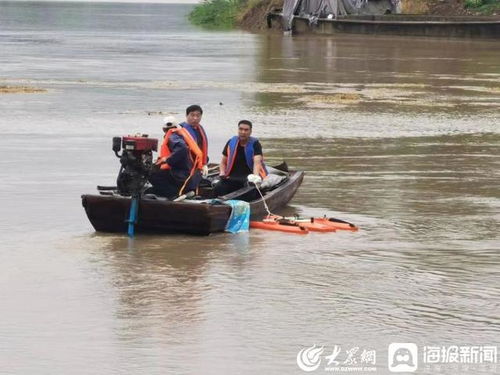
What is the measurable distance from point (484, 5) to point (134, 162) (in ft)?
175

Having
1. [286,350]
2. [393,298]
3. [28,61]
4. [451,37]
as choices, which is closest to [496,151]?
[393,298]

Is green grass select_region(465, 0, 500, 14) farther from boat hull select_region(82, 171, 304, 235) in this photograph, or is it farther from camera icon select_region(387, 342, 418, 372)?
camera icon select_region(387, 342, 418, 372)

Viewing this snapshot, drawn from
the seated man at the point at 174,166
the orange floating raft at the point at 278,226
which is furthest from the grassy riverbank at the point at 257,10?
the seated man at the point at 174,166

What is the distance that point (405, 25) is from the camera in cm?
6038

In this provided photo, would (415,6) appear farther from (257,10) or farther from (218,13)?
(218,13)

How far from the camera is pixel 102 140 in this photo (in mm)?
23812

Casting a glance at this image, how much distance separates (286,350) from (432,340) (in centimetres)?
119

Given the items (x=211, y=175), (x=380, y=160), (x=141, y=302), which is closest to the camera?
(x=141, y=302)

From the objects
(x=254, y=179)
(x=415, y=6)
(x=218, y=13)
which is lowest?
(x=218, y=13)

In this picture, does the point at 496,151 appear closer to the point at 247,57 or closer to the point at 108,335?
the point at 108,335

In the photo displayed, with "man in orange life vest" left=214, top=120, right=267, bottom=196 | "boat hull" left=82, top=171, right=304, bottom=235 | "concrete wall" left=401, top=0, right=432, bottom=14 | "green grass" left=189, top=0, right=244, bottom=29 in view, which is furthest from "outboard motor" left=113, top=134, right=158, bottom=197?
"green grass" left=189, top=0, right=244, bottom=29

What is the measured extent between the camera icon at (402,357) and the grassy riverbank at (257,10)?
54.9m

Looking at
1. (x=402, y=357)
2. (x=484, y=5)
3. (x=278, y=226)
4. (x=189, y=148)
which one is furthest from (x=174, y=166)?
(x=484, y=5)

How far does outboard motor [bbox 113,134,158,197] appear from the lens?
14.8 metres
